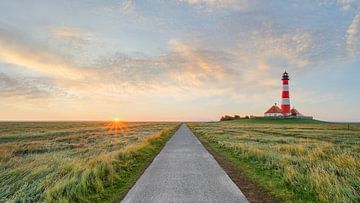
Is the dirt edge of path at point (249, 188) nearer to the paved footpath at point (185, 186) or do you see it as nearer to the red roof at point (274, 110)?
the paved footpath at point (185, 186)

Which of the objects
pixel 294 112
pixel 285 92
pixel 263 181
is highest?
pixel 285 92

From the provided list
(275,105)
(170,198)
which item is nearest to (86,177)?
(170,198)

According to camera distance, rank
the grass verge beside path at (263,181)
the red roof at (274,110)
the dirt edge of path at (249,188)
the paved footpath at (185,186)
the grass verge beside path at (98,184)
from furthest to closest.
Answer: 1. the red roof at (274,110)
2. the grass verge beside path at (263,181)
3. the grass verge beside path at (98,184)
4. the dirt edge of path at (249,188)
5. the paved footpath at (185,186)

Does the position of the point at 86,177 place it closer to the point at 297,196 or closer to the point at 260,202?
the point at 260,202

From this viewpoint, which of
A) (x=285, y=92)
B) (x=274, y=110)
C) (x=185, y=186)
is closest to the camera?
(x=185, y=186)

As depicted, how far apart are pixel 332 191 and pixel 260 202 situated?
203 centimetres

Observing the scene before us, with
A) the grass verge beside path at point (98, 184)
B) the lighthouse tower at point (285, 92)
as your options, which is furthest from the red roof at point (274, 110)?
the grass verge beside path at point (98, 184)

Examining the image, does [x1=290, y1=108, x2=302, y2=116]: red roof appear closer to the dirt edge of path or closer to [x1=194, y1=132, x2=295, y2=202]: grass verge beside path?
[x1=194, y1=132, x2=295, y2=202]: grass verge beside path

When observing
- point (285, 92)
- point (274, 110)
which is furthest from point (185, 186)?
point (274, 110)

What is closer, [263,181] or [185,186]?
[185,186]

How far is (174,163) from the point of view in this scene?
1244cm

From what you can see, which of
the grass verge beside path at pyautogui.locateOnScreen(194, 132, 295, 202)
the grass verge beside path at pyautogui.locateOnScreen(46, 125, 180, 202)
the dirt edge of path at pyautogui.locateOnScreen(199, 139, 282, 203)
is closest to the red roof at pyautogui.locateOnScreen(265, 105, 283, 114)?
the grass verge beside path at pyautogui.locateOnScreen(194, 132, 295, 202)

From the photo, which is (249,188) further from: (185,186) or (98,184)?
(98,184)

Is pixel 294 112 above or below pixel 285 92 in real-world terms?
below
